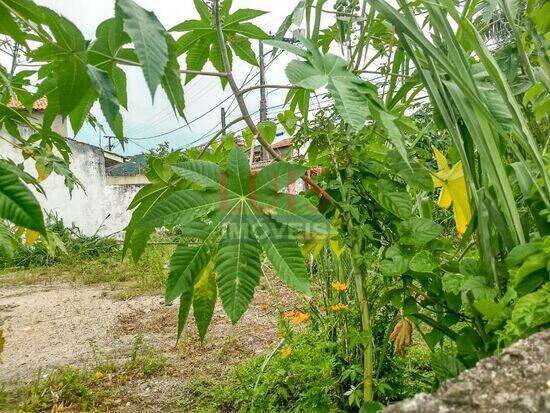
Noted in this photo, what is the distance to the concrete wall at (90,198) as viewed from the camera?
824 centimetres

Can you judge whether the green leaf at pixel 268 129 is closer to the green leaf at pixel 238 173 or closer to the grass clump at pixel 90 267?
the green leaf at pixel 238 173

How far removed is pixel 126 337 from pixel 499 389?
106 inches

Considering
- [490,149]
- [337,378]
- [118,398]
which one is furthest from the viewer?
[118,398]

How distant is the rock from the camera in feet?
0.92

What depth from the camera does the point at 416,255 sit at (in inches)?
25.5

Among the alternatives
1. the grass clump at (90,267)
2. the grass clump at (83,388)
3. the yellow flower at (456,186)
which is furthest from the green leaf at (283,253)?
the grass clump at (90,267)

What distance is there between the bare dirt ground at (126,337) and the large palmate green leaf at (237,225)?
37.1 inches

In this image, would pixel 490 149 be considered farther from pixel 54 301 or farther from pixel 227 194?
pixel 54 301

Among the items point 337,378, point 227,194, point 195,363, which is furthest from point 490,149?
point 195,363

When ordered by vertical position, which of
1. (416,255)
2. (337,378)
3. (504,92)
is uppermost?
(504,92)

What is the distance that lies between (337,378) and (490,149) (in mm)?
834

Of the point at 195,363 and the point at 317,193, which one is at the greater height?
the point at 317,193

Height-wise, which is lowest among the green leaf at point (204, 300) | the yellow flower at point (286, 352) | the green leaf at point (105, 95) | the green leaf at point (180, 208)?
the yellow flower at point (286, 352)

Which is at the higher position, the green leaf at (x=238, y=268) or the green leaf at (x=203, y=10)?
the green leaf at (x=203, y=10)
